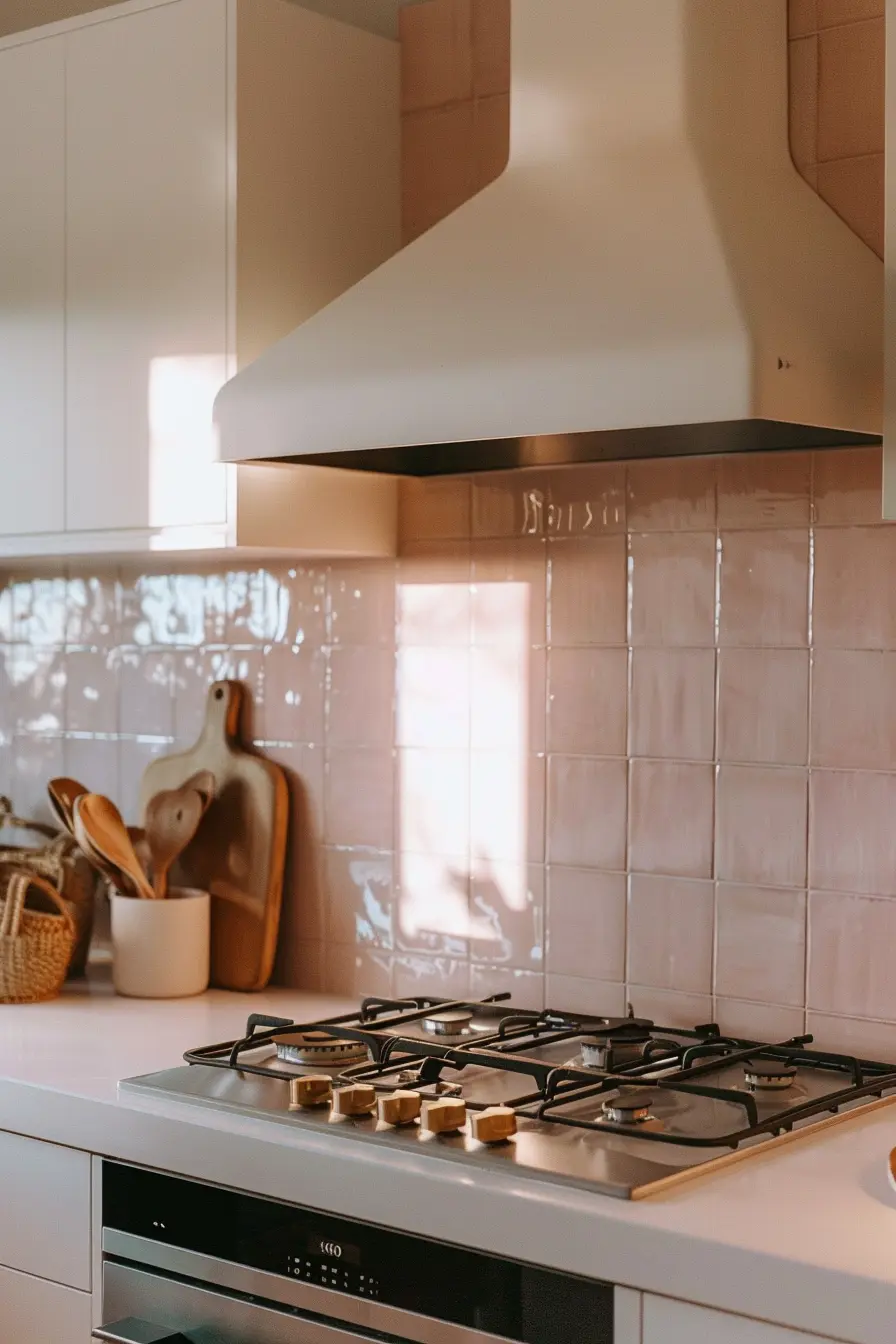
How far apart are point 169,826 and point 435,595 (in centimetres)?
55

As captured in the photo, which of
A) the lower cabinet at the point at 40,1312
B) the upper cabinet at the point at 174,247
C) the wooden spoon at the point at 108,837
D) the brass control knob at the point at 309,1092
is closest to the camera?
the brass control knob at the point at 309,1092

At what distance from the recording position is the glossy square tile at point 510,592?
2.24 m

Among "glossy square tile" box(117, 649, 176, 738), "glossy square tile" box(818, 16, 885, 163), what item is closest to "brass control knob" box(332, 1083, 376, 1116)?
"glossy square tile" box(117, 649, 176, 738)

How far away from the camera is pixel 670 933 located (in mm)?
2119

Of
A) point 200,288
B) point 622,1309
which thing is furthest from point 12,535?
point 622,1309

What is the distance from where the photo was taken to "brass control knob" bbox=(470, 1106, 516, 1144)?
1598mm

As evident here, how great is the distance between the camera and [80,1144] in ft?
6.11

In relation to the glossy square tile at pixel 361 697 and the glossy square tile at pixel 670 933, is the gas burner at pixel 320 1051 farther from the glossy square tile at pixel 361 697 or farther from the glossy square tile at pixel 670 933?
the glossy square tile at pixel 361 697

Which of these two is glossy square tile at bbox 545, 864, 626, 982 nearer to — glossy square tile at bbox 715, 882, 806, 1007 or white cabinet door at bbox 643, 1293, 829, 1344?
glossy square tile at bbox 715, 882, 806, 1007

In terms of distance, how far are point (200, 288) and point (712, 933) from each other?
1.06 m

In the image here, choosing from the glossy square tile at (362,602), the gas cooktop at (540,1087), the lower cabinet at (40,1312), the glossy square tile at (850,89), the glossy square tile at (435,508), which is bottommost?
the lower cabinet at (40,1312)

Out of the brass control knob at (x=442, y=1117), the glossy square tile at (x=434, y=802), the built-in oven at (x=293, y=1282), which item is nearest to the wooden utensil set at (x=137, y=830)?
the glossy square tile at (x=434, y=802)

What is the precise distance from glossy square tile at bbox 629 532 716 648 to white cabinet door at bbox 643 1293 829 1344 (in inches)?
35.1

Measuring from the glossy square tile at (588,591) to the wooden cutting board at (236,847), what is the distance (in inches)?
21.5
